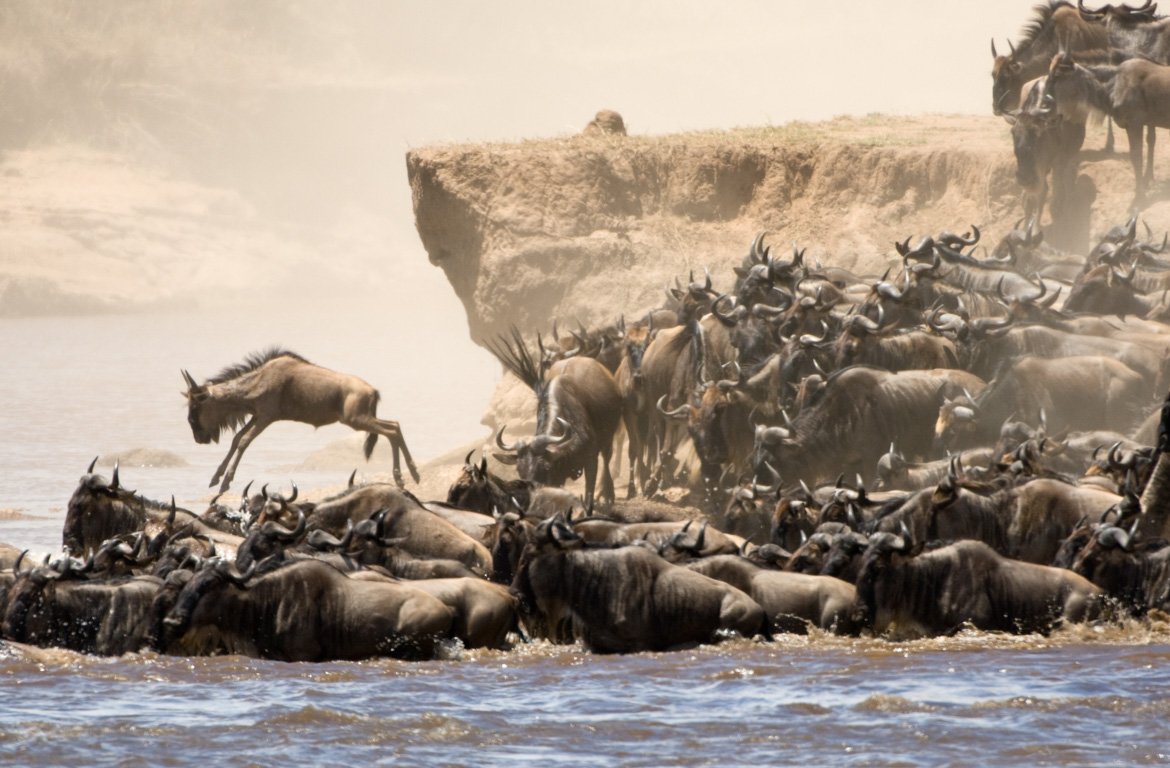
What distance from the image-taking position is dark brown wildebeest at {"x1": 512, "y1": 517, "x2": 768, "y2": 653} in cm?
1065

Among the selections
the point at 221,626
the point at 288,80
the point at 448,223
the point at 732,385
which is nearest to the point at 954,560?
the point at 221,626

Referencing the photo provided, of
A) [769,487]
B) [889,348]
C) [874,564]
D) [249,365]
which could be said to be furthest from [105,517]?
[249,365]

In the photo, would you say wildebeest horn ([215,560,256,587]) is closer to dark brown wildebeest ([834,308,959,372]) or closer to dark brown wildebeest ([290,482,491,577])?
dark brown wildebeest ([290,482,491,577])

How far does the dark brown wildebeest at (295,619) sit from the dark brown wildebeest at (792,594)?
1653 mm

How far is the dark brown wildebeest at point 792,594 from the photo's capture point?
10.8 m

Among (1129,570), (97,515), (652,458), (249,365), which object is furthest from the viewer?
(249,365)

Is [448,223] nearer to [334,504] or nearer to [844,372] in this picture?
[844,372]

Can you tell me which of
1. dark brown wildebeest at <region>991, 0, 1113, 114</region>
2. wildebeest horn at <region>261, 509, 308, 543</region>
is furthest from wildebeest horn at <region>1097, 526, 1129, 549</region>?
dark brown wildebeest at <region>991, 0, 1113, 114</region>

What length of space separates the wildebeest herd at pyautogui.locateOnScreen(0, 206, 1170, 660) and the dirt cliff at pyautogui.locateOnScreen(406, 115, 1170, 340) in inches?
92.1

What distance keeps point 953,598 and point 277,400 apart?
33.3 ft

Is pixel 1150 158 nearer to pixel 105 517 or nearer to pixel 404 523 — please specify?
pixel 404 523

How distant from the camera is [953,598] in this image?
10695mm

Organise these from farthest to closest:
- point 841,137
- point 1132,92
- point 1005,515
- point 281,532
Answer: point 841,137 < point 1132,92 < point 1005,515 < point 281,532

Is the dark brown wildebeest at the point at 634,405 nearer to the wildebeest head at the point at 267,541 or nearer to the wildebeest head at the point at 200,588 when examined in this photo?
the wildebeest head at the point at 267,541
